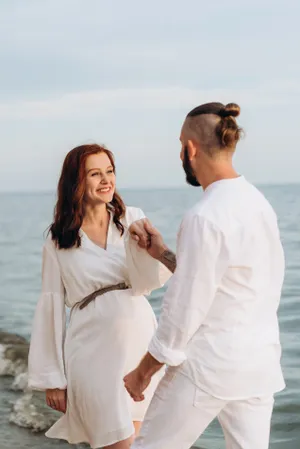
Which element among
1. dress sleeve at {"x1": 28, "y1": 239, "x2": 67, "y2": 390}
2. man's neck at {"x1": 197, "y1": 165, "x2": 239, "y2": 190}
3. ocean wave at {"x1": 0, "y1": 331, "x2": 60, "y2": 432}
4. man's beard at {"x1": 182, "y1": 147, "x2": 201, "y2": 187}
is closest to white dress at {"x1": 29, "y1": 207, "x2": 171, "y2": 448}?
dress sleeve at {"x1": 28, "y1": 239, "x2": 67, "y2": 390}

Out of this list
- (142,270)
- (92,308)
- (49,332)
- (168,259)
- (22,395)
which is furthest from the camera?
(22,395)

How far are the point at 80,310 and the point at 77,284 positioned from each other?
100 millimetres

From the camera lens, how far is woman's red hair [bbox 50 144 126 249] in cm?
356

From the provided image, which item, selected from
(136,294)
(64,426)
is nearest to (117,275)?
(136,294)

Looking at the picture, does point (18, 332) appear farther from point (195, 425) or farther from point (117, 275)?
point (195, 425)

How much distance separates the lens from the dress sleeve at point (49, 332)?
365cm

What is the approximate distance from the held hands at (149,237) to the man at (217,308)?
61 cm

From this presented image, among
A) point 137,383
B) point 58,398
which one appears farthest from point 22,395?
point 137,383

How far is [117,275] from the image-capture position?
3.60m

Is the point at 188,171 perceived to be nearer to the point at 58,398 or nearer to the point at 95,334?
the point at 95,334

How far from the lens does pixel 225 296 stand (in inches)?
106

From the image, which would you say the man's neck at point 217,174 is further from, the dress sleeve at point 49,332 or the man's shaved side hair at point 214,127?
the dress sleeve at point 49,332

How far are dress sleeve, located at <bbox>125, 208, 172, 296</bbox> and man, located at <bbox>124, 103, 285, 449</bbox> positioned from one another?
0.71 meters

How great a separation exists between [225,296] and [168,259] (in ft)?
2.13
